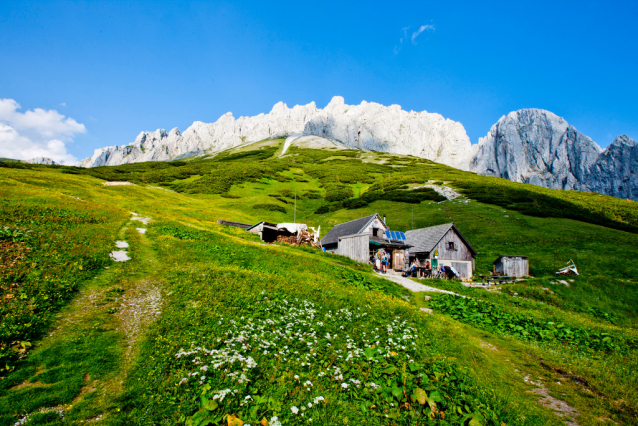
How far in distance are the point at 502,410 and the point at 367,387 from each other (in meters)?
3.70

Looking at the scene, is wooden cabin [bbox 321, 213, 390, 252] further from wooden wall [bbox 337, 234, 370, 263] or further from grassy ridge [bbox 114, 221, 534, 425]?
grassy ridge [bbox 114, 221, 534, 425]

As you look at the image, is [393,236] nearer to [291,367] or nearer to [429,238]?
[429,238]

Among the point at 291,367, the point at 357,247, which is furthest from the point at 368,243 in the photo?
the point at 291,367

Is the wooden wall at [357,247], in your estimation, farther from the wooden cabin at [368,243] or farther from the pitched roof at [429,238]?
the pitched roof at [429,238]

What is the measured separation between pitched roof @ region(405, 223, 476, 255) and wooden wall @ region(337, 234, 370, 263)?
11194mm

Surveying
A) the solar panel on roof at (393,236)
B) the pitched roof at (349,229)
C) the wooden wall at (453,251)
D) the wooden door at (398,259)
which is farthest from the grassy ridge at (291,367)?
the wooden wall at (453,251)

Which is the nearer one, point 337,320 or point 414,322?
point 337,320

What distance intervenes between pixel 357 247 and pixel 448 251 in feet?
52.7

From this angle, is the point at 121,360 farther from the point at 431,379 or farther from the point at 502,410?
the point at 502,410

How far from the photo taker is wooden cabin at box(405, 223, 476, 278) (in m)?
47.6

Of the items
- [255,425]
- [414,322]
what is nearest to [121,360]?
[255,425]

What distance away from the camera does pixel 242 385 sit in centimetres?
754

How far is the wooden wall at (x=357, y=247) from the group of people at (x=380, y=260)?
4.49 ft

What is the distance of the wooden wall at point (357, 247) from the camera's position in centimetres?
4416
